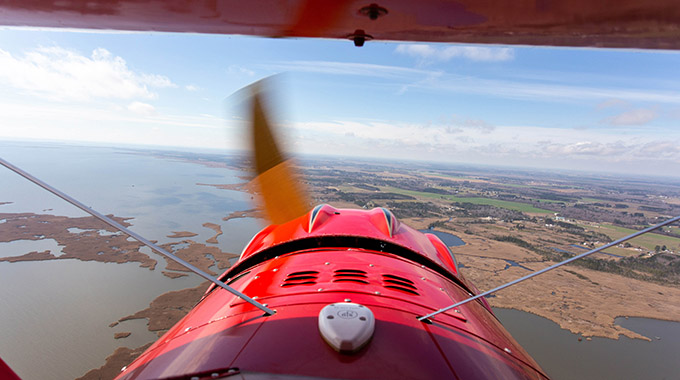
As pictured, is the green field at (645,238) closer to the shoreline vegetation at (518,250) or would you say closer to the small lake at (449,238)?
the shoreline vegetation at (518,250)

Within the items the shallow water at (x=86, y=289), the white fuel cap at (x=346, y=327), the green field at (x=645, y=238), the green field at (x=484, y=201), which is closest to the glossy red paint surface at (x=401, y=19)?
the white fuel cap at (x=346, y=327)

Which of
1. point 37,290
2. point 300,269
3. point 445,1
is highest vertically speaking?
point 445,1

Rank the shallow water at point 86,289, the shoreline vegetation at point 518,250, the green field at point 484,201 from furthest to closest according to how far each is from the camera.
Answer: the green field at point 484,201 → the shoreline vegetation at point 518,250 → the shallow water at point 86,289

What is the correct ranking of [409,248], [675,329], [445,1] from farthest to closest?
[675,329] < [409,248] < [445,1]

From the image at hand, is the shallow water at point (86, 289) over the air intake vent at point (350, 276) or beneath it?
beneath

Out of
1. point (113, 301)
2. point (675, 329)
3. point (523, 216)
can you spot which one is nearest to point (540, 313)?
point (675, 329)

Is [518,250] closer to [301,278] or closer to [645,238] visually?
[645,238]

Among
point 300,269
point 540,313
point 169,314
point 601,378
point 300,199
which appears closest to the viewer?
point 300,269

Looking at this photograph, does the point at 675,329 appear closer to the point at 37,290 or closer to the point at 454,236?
the point at 454,236
